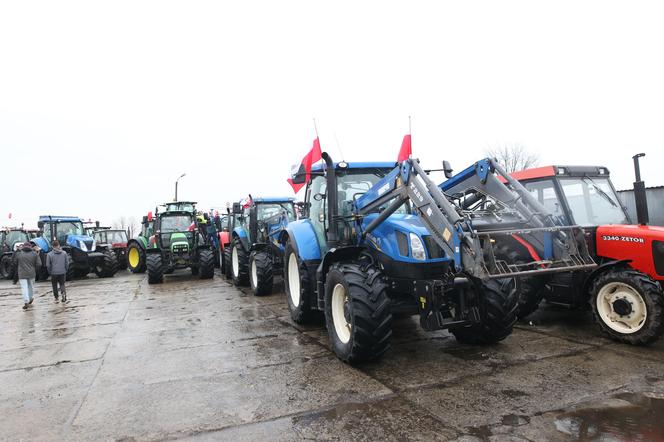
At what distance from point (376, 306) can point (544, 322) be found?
355 cm

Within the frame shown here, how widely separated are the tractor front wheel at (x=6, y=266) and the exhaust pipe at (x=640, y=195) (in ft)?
69.3

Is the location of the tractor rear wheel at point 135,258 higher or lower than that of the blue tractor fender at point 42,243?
lower

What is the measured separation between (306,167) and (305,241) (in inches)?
41.3

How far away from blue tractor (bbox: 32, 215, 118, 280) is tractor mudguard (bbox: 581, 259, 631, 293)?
52.1 ft

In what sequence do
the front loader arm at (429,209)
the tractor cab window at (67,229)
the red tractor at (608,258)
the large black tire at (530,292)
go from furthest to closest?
the tractor cab window at (67,229), the large black tire at (530,292), the red tractor at (608,258), the front loader arm at (429,209)

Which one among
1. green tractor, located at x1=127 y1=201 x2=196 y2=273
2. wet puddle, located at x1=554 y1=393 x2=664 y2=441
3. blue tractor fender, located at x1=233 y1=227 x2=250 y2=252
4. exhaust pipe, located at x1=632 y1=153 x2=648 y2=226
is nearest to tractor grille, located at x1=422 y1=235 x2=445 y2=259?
wet puddle, located at x1=554 y1=393 x2=664 y2=441

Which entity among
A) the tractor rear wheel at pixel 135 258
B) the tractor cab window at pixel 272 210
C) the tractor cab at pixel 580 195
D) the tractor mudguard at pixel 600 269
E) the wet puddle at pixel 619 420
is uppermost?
the tractor cab window at pixel 272 210

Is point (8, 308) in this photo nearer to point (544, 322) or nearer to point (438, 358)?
Result: point (438, 358)

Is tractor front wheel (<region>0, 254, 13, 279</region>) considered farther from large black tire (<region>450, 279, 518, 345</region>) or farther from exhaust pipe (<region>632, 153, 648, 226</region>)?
exhaust pipe (<region>632, 153, 648, 226</region>)

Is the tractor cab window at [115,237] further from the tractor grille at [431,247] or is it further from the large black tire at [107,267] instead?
the tractor grille at [431,247]

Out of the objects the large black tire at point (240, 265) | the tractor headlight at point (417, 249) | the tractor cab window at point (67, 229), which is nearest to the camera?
the tractor headlight at point (417, 249)

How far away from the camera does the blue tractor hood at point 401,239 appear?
4.50 meters

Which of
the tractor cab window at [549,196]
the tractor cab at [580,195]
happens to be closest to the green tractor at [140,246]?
the tractor cab window at [549,196]

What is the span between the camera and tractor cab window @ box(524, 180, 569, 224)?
6.13m
